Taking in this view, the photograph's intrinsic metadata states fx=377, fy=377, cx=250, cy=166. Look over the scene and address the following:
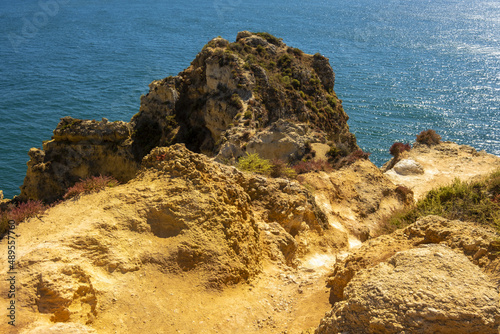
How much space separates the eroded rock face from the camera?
7750 millimetres

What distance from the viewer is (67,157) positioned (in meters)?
32.4

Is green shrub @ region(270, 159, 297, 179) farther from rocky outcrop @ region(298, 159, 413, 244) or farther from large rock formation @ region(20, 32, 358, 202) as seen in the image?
large rock formation @ region(20, 32, 358, 202)

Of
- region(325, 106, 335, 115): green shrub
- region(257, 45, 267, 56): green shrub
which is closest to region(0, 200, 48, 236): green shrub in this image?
region(325, 106, 335, 115): green shrub

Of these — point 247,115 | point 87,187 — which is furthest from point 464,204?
point 247,115

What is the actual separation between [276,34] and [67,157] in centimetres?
8031

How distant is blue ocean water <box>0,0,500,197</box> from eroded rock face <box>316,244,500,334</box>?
4076 centimetres

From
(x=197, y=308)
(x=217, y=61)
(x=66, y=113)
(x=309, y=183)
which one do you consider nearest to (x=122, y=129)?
(x=217, y=61)

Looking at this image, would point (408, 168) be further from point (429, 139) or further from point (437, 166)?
point (429, 139)

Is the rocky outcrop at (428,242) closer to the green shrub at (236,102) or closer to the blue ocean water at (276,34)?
the green shrub at (236,102)

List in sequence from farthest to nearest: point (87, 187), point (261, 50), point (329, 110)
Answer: point (261, 50), point (329, 110), point (87, 187)

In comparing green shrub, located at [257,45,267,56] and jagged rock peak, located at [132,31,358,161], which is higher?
green shrub, located at [257,45,267,56]

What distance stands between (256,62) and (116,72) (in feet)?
161

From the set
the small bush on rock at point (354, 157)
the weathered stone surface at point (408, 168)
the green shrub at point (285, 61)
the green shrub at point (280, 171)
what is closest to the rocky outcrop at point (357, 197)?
the small bush on rock at point (354, 157)

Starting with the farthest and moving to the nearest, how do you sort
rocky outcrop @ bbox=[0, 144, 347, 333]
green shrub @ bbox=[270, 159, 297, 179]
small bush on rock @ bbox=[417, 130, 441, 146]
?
1. small bush on rock @ bbox=[417, 130, 441, 146]
2. green shrub @ bbox=[270, 159, 297, 179]
3. rocky outcrop @ bbox=[0, 144, 347, 333]
